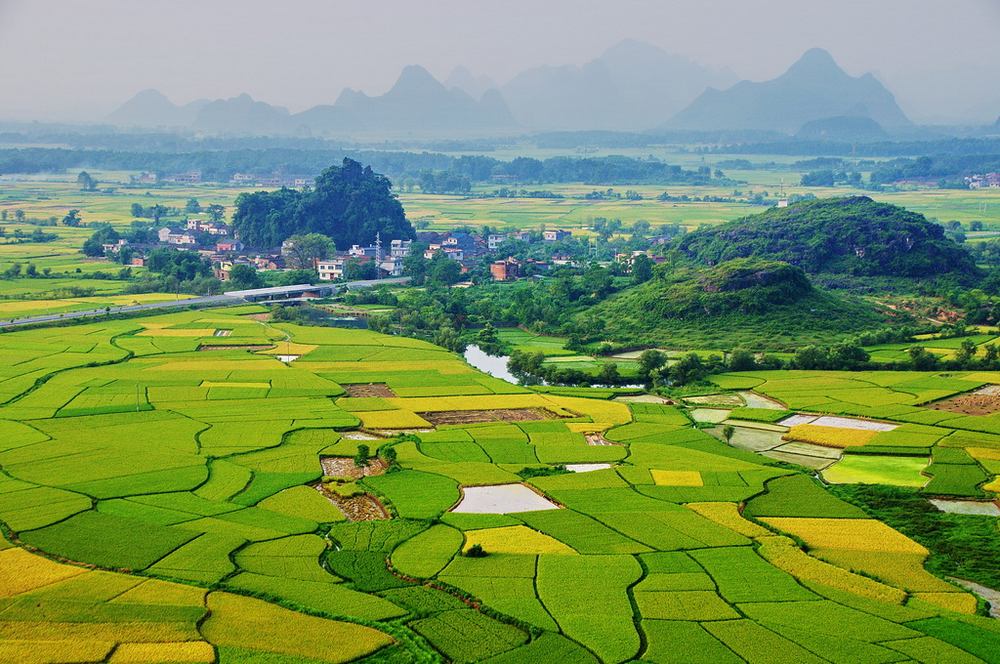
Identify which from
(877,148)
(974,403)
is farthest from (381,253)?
(877,148)

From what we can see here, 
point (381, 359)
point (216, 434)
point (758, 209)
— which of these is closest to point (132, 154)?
point (758, 209)

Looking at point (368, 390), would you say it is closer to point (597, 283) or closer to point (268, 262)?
point (597, 283)

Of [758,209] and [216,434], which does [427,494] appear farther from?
[758,209]

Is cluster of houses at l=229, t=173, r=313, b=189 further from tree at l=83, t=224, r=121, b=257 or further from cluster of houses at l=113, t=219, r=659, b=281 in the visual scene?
tree at l=83, t=224, r=121, b=257

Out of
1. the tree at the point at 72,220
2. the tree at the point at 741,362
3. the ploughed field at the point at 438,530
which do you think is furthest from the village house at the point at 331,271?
the tree at the point at 741,362

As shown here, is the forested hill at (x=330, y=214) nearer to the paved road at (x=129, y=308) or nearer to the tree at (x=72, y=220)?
the tree at (x=72, y=220)

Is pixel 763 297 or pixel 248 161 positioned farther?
pixel 248 161

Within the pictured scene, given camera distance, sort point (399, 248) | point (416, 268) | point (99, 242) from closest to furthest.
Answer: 1. point (416, 268)
2. point (99, 242)
3. point (399, 248)
